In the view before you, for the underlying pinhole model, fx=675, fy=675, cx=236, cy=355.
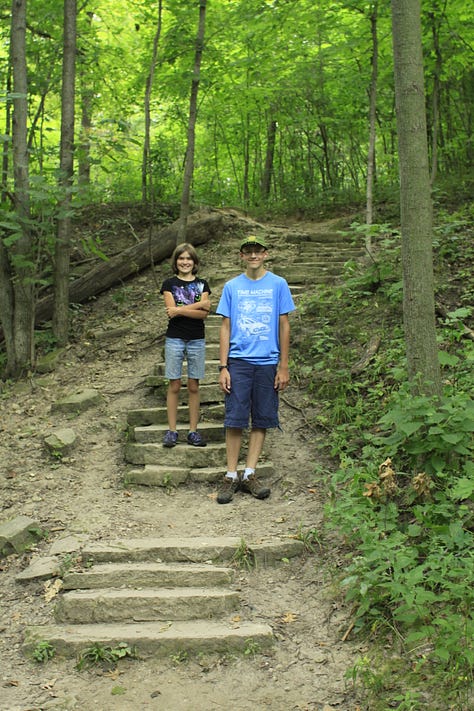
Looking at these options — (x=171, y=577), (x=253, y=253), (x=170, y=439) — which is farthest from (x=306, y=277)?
(x=171, y=577)

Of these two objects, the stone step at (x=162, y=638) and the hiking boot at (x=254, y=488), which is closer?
the stone step at (x=162, y=638)

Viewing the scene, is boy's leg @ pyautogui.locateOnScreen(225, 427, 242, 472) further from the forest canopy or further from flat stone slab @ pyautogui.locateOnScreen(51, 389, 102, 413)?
the forest canopy

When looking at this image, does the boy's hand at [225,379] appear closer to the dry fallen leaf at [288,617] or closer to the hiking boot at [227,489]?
the hiking boot at [227,489]

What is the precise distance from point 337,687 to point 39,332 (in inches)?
275

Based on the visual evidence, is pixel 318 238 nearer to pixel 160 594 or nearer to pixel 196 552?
pixel 196 552

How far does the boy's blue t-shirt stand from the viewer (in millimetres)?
5488

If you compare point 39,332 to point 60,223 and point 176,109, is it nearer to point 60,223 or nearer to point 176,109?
point 60,223

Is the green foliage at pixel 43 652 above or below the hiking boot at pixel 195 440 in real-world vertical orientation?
below

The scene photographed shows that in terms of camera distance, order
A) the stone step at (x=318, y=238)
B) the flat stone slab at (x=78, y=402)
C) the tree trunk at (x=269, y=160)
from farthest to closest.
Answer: the tree trunk at (x=269, y=160) → the stone step at (x=318, y=238) → the flat stone slab at (x=78, y=402)

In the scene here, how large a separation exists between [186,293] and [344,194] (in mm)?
8945

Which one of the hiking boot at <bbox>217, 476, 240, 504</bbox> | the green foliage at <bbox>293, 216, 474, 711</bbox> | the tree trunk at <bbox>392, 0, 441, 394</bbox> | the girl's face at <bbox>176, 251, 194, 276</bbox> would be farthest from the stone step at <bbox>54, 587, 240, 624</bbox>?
the girl's face at <bbox>176, 251, 194, 276</bbox>

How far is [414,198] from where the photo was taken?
14.2 feet

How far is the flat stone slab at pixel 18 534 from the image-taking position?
4926 millimetres

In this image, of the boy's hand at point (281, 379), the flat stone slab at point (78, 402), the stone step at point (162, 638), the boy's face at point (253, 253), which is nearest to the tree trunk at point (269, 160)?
the flat stone slab at point (78, 402)
